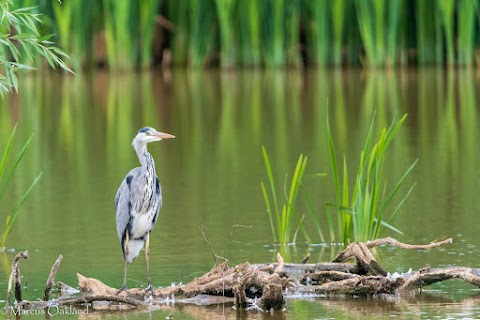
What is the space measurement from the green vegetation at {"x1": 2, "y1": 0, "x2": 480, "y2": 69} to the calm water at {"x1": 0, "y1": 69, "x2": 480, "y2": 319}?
46 centimetres

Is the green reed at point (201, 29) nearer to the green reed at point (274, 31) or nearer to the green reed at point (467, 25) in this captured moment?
the green reed at point (274, 31)

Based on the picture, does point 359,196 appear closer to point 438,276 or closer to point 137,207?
point 438,276

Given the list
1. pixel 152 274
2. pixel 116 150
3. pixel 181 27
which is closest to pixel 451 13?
pixel 181 27

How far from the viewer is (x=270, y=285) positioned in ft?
20.6

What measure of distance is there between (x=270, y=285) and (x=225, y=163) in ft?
22.7

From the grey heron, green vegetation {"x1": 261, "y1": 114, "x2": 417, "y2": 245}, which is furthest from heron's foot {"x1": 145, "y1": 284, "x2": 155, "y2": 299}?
green vegetation {"x1": 261, "y1": 114, "x2": 417, "y2": 245}

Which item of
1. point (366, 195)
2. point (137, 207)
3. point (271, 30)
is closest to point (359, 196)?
point (366, 195)

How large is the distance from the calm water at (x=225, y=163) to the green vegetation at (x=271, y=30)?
46 cm

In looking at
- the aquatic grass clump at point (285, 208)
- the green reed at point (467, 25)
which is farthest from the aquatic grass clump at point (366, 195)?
the green reed at point (467, 25)

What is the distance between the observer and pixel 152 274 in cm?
747

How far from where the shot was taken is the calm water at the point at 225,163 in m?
7.69

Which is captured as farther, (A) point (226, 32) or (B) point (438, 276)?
(A) point (226, 32)

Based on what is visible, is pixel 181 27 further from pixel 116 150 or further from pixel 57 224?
pixel 57 224

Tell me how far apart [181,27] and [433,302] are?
18745mm
